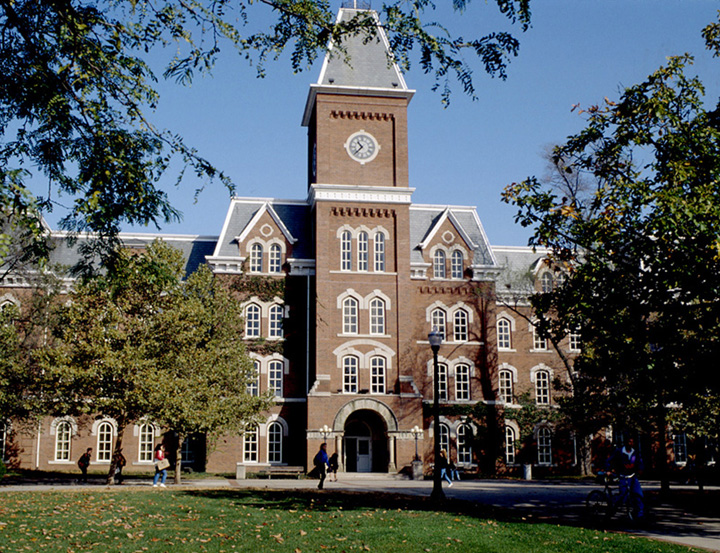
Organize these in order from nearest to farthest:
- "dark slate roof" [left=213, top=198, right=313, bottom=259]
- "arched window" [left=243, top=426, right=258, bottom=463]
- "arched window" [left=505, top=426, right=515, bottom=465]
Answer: "arched window" [left=243, top=426, right=258, bottom=463] → "dark slate roof" [left=213, top=198, right=313, bottom=259] → "arched window" [left=505, top=426, right=515, bottom=465]

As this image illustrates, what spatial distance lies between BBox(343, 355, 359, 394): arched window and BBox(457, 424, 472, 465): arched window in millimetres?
7311

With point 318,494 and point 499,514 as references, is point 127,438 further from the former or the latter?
point 499,514

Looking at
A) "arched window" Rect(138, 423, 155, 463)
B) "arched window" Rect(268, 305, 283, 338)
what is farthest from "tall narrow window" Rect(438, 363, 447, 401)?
"arched window" Rect(138, 423, 155, 463)

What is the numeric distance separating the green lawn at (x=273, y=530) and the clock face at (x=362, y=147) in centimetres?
2591

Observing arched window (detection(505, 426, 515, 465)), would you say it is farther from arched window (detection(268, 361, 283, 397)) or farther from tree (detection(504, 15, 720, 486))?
tree (detection(504, 15, 720, 486))

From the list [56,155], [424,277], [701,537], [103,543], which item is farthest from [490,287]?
[56,155]

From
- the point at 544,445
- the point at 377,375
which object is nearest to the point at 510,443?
the point at 544,445

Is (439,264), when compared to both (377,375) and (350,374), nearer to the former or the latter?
(377,375)

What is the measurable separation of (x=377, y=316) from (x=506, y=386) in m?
10.4

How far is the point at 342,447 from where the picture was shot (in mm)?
39938

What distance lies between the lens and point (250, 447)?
4019 centimetres

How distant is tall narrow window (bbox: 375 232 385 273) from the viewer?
4165cm

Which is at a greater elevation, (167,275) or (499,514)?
(167,275)

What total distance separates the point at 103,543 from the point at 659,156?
14.6 meters
